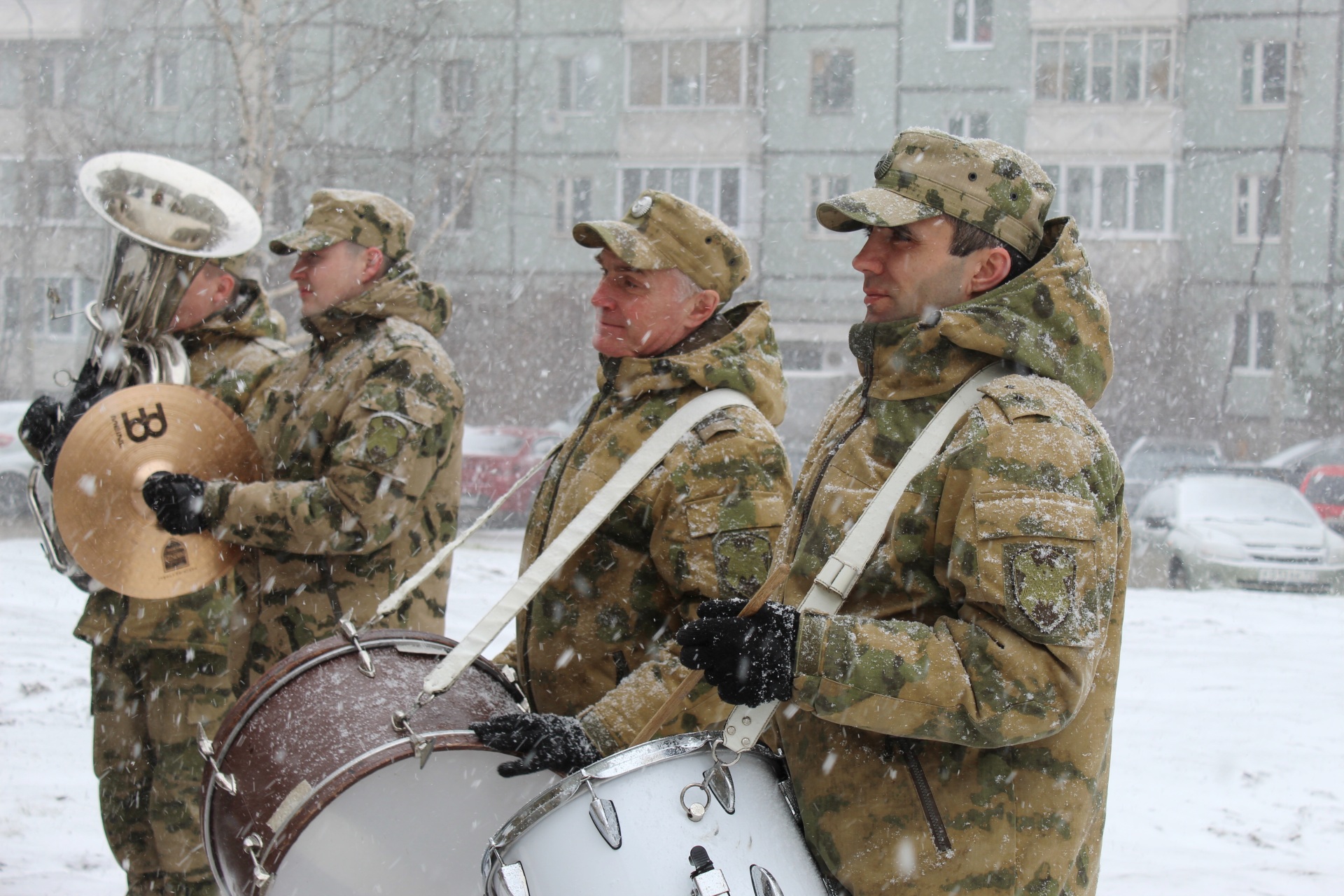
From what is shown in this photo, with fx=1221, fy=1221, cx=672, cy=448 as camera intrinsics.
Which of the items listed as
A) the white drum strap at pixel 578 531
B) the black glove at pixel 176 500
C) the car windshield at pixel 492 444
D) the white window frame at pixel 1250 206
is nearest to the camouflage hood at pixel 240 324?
the black glove at pixel 176 500

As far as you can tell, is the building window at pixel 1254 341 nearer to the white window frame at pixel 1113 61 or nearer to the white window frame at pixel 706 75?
the white window frame at pixel 1113 61

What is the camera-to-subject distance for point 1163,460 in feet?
54.7

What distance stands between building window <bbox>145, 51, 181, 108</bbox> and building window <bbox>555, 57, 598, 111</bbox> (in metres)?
7.04

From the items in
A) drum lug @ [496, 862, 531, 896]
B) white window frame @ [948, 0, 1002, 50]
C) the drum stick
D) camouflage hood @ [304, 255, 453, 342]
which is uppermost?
white window frame @ [948, 0, 1002, 50]

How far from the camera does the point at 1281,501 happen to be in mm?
11352

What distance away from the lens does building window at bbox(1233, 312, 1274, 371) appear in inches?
948

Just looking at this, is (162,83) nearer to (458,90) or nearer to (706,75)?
(458,90)

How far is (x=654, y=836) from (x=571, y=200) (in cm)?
2289

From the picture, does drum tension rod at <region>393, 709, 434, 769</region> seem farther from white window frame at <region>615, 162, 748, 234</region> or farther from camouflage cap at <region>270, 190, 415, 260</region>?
white window frame at <region>615, 162, 748, 234</region>

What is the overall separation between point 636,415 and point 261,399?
180cm

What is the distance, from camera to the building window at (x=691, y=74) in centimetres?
2366

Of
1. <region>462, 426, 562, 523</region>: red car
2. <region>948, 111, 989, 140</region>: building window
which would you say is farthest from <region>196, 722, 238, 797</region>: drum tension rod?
<region>948, 111, 989, 140</region>: building window

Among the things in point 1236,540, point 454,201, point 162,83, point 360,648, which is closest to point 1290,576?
point 1236,540

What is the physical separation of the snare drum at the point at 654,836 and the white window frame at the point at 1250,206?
24962 mm
